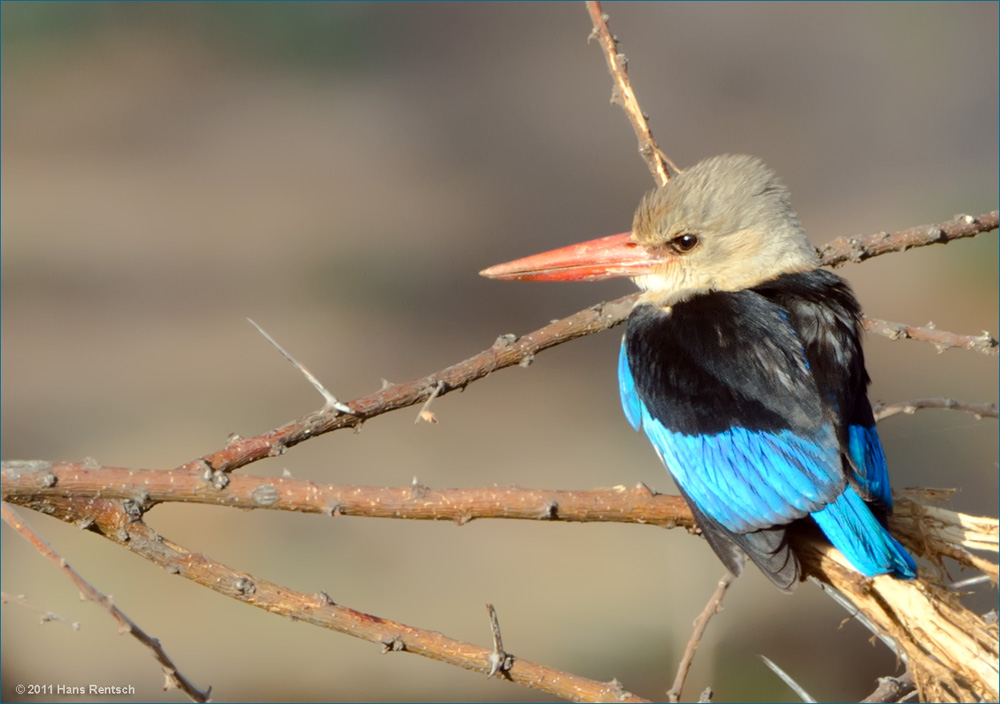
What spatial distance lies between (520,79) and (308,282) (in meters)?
2.77

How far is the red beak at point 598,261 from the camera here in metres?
2.37

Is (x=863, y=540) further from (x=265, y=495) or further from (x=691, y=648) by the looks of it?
(x=265, y=495)

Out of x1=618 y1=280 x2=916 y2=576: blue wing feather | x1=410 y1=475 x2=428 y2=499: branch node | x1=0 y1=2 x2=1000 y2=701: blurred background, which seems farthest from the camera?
x1=0 y1=2 x2=1000 y2=701: blurred background

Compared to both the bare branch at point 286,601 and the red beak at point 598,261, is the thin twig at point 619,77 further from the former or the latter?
the bare branch at point 286,601

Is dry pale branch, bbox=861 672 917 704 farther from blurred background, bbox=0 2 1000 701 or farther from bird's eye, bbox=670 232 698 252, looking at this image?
bird's eye, bbox=670 232 698 252

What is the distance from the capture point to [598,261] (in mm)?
2422

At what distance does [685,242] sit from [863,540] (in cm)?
77

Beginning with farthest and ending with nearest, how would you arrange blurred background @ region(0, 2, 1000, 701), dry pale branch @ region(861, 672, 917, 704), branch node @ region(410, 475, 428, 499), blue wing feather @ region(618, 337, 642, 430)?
blurred background @ region(0, 2, 1000, 701)
blue wing feather @ region(618, 337, 642, 430)
dry pale branch @ region(861, 672, 917, 704)
branch node @ region(410, 475, 428, 499)

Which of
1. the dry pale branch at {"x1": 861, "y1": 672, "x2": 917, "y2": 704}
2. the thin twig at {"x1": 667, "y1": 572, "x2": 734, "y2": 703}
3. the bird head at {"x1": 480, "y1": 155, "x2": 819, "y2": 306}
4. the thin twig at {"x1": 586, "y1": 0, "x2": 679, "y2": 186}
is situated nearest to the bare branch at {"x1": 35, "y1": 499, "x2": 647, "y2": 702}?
the thin twig at {"x1": 667, "y1": 572, "x2": 734, "y2": 703}

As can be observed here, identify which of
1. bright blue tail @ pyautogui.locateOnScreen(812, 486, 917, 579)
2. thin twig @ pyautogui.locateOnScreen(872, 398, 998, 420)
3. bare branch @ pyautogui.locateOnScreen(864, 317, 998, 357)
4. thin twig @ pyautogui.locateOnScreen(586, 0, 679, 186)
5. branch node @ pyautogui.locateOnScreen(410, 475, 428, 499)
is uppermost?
thin twig @ pyautogui.locateOnScreen(586, 0, 679, 186)

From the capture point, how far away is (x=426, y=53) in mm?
7645

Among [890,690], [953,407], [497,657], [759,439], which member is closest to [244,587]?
[497,657]

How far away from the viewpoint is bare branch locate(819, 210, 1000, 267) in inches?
84.1

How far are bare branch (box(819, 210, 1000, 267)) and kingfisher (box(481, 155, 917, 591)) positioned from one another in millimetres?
102
